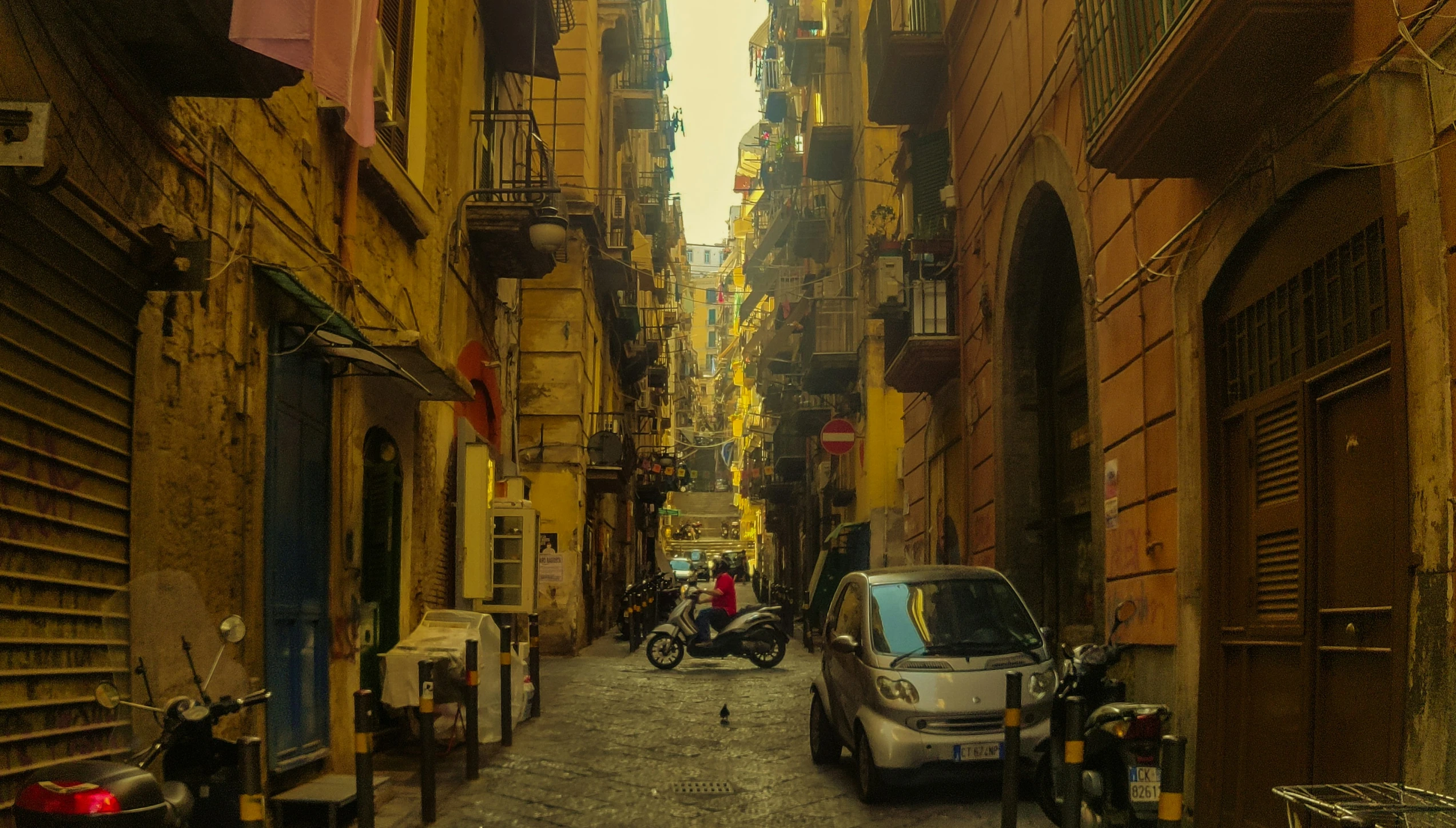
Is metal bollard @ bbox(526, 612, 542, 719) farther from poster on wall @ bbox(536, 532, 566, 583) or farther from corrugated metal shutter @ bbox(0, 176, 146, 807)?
corrugated metal shutter @ bbox(0, 176, 146, 807)

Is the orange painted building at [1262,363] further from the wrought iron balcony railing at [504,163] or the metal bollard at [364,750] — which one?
the wrought iron balcony railing at [504,163]

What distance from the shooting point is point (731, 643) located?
21375mm

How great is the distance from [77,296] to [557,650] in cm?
1876

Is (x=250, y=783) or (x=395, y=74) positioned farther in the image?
(x=395, y=74)

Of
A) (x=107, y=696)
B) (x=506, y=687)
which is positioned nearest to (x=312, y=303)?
(x=107, y=696)

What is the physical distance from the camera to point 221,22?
19.9 feet

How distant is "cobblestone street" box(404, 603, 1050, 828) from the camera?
28.9 ft

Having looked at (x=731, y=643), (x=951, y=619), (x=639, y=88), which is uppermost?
(x=639, y=88)

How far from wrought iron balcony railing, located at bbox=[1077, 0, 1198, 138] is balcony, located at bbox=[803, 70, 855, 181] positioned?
2046 cm

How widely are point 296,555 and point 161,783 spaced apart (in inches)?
163

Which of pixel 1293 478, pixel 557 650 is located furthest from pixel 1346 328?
pixel 557 650

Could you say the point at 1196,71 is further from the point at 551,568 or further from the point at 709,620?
the point at 551,568

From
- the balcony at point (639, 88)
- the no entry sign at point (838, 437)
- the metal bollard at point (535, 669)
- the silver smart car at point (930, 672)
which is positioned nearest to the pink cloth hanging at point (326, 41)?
the silver smart car at point (930, 672)

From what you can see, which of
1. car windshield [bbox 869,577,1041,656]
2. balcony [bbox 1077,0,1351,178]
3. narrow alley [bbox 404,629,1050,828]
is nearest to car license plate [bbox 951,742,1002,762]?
narrow alley [bbox 404,629,1050,828]
